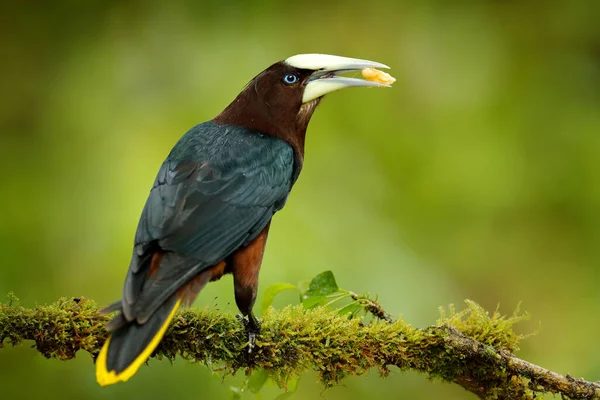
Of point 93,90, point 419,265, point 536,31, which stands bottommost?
point 419,265

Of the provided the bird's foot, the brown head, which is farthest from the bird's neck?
the bird's foot

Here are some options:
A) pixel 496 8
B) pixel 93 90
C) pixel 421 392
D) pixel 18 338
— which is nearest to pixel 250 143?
pixel 18 338

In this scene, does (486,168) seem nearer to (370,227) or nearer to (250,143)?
(370,227)

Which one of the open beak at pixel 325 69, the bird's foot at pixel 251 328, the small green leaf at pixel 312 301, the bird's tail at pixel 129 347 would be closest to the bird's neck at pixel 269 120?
the open beak at pixel 325 69

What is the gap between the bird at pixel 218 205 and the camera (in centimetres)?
297

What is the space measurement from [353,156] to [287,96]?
76.8 inches

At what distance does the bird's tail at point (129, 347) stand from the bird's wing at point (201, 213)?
0.05 metres

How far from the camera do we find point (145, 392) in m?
5.08

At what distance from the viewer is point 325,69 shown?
4195 millimetres

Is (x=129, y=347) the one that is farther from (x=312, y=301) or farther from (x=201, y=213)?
(x=312, y=301)

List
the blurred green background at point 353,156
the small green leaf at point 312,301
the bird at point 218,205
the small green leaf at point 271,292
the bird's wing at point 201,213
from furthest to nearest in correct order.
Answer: the blurred green background at point 353,156 → the small green leaf at point 271,292 → the small green leaf at point 312,301 → the bird's wing at point 201,213 → the bird at point 218,205

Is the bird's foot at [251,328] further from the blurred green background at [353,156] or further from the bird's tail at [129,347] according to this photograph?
the blurred green background at [353,156]

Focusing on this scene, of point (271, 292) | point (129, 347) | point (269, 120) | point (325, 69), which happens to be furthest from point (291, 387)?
point (325, 69)

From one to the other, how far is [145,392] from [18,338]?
225 centimetres
